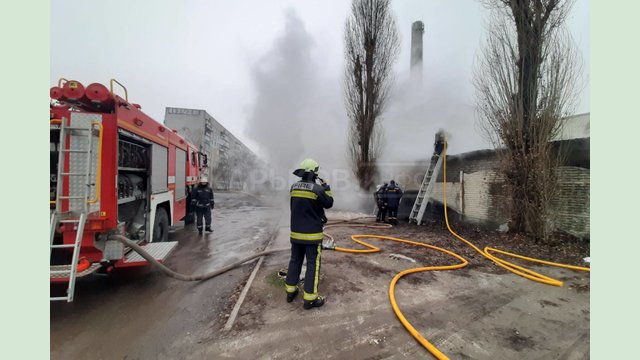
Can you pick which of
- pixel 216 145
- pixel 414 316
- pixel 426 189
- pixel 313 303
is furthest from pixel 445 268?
pixel 216 145

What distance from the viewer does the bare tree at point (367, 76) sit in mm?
9594

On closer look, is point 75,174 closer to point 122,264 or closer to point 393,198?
point 122,264

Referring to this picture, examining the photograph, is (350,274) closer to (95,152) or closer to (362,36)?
(95,152)

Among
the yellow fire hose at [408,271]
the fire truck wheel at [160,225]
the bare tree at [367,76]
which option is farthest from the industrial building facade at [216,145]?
the yellow fire hose at [408,271]

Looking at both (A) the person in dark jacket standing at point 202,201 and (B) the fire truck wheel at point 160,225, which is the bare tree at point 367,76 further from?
(B) the fire truck wheel at point 160,225

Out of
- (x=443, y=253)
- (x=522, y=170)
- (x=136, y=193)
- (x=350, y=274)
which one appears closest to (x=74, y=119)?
(x=136, y=193)

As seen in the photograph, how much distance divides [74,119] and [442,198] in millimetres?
8100

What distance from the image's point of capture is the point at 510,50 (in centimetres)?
552

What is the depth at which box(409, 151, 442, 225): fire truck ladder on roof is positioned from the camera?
719cm

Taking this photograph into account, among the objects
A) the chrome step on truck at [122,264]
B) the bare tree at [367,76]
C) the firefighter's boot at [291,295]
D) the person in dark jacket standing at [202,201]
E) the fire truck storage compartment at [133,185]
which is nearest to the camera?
the chrome step on truck at [122,264]

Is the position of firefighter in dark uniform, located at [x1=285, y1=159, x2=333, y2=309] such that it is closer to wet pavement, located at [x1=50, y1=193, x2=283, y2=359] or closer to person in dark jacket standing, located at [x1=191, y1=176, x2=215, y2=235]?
wet pavement, located at [x1=50, y1=193, x2=283, y2=359]

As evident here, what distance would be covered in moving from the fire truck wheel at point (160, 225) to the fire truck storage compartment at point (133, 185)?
35 centimetres

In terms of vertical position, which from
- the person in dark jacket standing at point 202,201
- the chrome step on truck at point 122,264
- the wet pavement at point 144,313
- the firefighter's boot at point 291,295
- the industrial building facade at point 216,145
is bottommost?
the wet pavement at point 144,313

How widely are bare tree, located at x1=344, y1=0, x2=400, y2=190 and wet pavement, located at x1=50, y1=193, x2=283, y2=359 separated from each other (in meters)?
7.15
